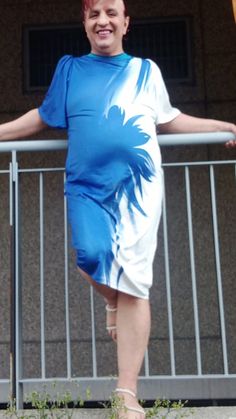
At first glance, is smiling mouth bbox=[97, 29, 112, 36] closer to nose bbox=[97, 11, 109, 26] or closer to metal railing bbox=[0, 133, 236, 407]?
nose bbox=[97, 11, 109, 26]

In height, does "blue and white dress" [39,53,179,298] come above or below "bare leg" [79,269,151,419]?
above

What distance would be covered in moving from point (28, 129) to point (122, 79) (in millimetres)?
446

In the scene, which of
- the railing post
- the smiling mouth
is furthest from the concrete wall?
the smiling mouth

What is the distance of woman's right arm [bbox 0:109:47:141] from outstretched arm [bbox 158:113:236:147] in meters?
0.50

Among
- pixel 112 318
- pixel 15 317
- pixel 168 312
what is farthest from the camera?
pixel 168 312

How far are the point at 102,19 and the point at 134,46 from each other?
102 inches

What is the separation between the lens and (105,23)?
7.25 feet

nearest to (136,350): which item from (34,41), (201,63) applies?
(201,63)

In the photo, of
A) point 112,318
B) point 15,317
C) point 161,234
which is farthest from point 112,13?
point 161,234

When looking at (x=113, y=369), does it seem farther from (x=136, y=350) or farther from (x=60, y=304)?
(x=136, y=350)

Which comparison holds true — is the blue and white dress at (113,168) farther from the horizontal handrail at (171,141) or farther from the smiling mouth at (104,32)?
the horizontal handrail at (171,141)

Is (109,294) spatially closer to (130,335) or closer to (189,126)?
(130,335)

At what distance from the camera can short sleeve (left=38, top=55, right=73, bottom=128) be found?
2.25 meters

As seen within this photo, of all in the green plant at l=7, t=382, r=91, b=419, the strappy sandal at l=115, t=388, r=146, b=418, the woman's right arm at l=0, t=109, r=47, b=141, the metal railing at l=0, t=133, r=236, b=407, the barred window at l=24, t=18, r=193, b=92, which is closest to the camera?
the strappy sandal at l=115, t=388, r=146, b=418
